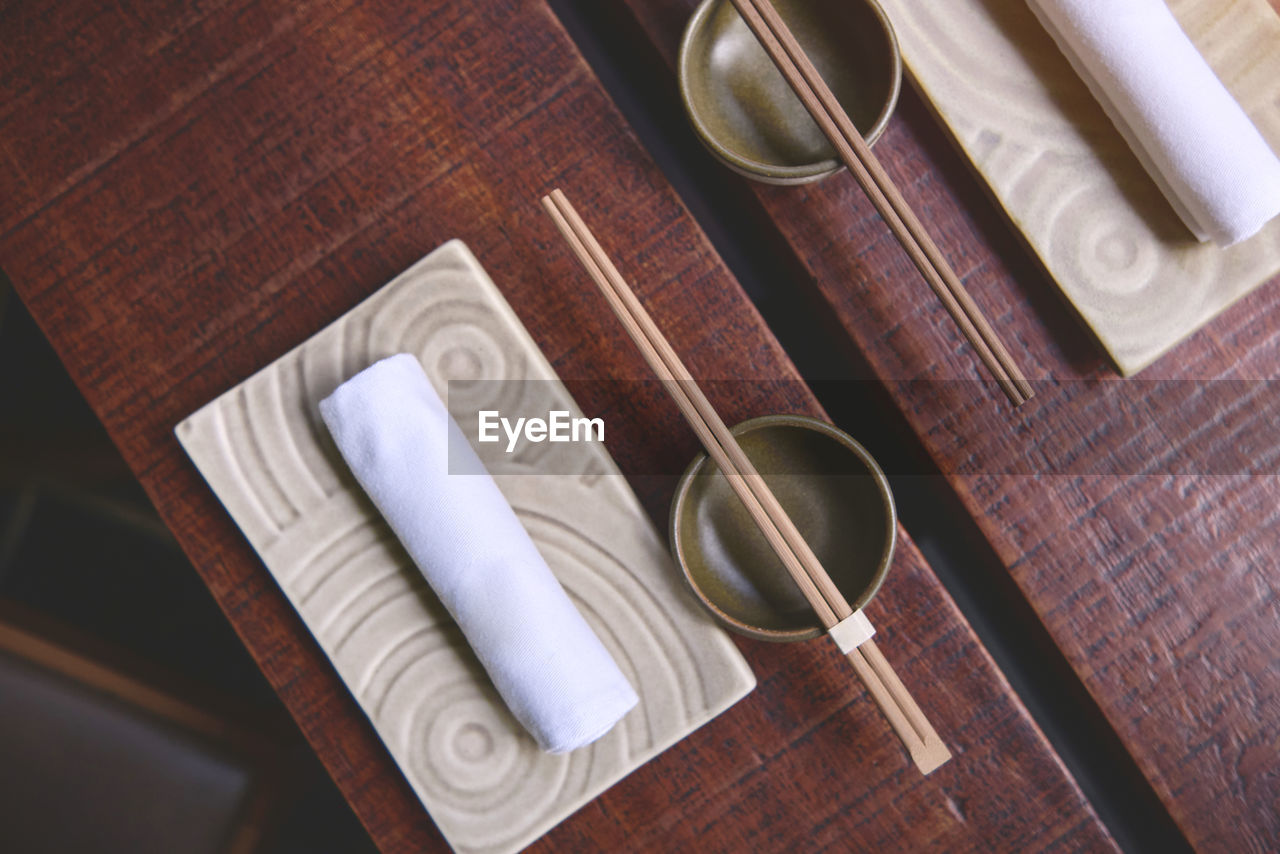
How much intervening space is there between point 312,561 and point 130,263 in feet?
1.20

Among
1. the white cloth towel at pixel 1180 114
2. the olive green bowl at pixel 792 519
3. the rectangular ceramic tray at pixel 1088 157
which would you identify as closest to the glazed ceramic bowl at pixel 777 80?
the rectangular ceramic tray at pixel 1088 157

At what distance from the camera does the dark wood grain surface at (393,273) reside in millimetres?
779

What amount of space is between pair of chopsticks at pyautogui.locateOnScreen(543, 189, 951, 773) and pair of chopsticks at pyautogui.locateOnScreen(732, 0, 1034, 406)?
0.22m

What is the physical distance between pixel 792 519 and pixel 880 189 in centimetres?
32

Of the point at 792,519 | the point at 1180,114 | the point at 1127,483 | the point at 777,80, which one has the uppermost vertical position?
the point at 777,80

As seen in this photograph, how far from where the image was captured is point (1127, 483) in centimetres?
78

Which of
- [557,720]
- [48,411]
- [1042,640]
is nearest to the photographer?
[557,720]

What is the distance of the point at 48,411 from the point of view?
1.33 m

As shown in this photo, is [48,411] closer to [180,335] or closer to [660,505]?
[180,335]

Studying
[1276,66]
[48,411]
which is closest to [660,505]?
[1276,66]

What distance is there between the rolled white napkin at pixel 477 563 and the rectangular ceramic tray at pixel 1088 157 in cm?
56

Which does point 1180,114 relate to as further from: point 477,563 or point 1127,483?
point 477,563

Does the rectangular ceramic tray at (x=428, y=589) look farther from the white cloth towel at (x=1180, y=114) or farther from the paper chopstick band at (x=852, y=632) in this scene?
the white cloth towel at (x=1180, y=114)

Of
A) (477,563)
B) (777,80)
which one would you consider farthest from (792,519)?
(777,80)
